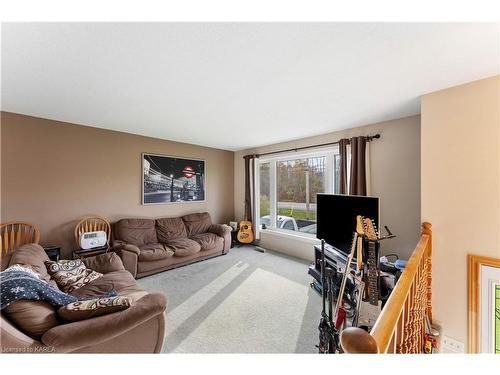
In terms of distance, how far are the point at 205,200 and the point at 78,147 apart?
247cm

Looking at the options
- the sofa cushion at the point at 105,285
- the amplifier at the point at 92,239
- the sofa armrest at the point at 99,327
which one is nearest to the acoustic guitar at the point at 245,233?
the amplifier at the point at 92,239

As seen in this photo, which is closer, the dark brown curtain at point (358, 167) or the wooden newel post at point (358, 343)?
the wooden newel post at point (358, 343)

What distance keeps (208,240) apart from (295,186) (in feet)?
6.70

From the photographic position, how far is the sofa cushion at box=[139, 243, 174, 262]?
9.82 ft

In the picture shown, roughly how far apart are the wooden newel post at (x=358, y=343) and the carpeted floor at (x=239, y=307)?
1490 mm

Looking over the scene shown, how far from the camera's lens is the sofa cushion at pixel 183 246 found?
10.9 feet

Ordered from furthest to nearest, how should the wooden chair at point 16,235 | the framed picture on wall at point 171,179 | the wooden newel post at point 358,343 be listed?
1. the framed picture on wall at point 171,179
2. the wooden chair at point 16,235
3. the wooden newel post at point 358,343

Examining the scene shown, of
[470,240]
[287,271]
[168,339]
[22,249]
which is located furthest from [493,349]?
[22,249]

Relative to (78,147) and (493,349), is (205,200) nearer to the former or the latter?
(78,147)

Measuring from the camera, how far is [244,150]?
5.07 metres

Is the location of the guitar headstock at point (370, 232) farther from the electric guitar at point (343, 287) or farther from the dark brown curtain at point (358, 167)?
the dark brown curtain at point (358, 167)

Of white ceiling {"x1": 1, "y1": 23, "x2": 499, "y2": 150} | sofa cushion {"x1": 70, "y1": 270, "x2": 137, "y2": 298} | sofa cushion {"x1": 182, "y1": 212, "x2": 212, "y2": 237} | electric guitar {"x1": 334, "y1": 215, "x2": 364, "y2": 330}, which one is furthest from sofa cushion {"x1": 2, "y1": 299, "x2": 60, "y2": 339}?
sofa cushion {"x1": 182, "y1": 212, "x2": 212, "y2": 237}

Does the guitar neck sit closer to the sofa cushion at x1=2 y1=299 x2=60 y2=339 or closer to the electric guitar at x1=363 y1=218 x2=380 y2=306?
the electric guitar at x1=363 y1=218 x2=380 y2=306

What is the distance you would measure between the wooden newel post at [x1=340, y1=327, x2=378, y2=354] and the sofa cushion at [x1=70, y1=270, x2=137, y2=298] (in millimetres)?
2094
